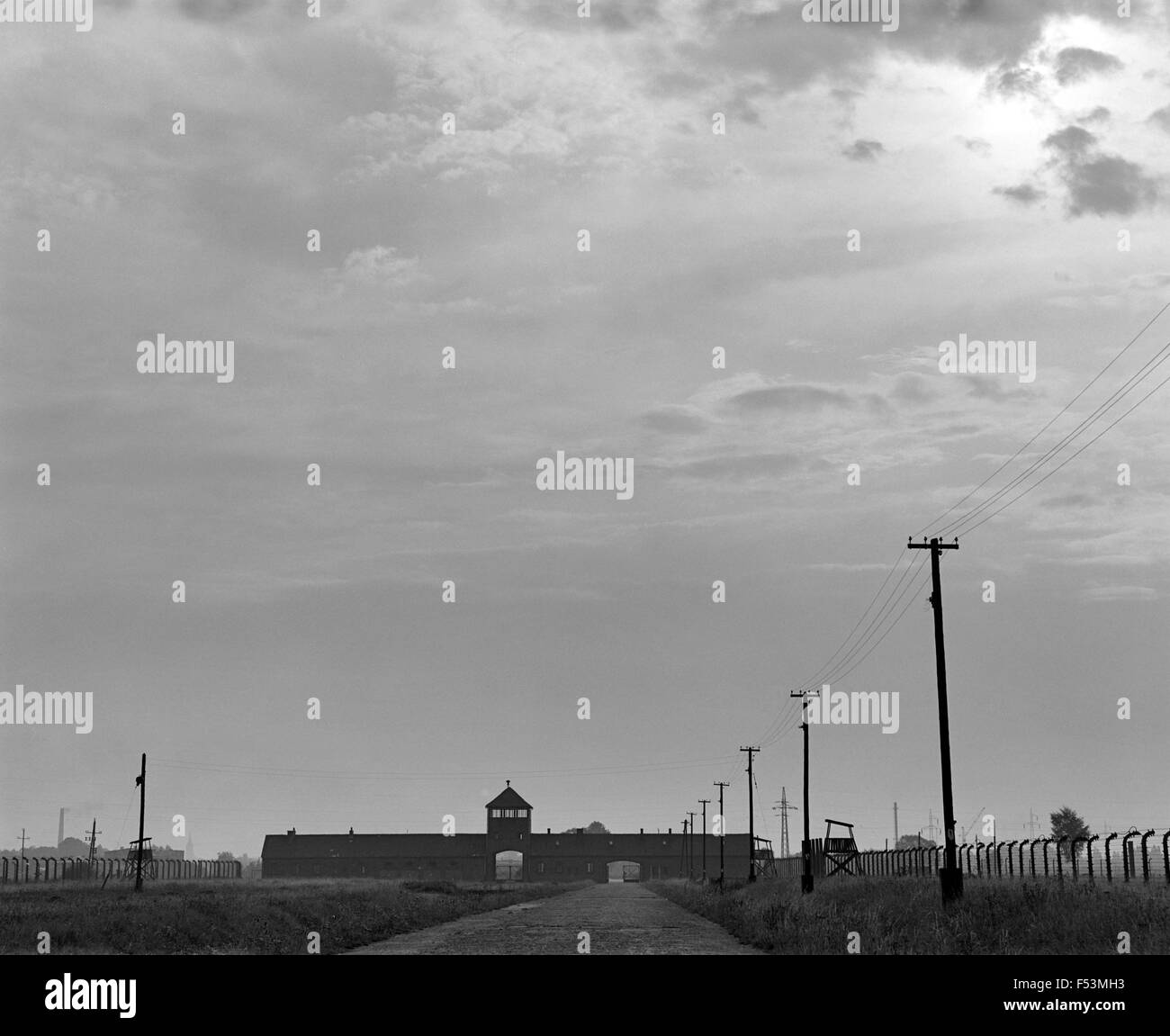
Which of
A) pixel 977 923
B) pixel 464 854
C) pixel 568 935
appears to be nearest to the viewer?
pixel 977 923

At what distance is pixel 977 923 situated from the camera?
89.4ft

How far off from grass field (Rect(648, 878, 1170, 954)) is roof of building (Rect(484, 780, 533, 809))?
110m

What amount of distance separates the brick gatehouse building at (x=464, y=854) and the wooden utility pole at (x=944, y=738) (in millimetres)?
110166

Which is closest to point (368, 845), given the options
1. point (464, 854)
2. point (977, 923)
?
point (464, 854)

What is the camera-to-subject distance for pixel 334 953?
85.6 feet

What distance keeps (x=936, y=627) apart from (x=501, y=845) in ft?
367

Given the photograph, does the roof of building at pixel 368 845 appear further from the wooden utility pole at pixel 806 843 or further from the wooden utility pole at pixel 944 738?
the wooden utility pole at pixel 944 738

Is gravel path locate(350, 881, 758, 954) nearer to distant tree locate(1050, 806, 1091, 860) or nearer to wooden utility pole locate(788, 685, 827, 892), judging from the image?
wooden utility pole locate(788, 685, 827, 892)

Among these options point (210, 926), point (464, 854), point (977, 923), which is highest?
point (977, 923)

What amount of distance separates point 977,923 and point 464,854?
119521mm

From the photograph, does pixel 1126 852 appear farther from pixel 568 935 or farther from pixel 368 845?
pixel 368 845
